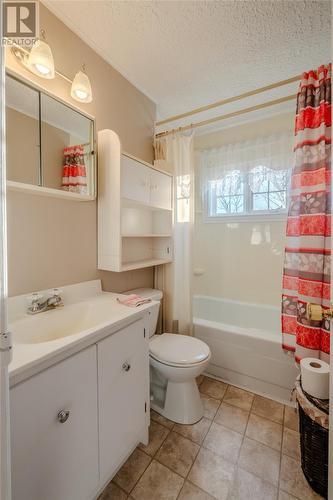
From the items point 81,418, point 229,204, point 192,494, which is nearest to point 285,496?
point 192,494

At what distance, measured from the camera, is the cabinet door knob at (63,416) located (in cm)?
79

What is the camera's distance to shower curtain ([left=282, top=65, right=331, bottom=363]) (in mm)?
1353

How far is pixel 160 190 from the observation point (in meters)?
1.86

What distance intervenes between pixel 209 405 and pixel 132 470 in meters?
0.67

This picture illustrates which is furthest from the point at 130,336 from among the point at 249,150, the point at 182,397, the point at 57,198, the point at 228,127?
the point at 228,127

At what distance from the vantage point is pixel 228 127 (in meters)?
2.50

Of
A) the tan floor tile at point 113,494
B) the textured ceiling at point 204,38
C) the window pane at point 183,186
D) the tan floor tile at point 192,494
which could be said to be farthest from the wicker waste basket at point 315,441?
the textured ceiling at point 204,38

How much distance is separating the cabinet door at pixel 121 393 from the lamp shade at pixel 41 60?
1398 mm

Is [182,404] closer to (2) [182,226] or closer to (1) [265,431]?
(1) [265,431]

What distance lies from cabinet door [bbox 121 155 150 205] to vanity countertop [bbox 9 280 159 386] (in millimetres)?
664

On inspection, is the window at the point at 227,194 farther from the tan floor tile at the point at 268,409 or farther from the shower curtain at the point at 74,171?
the tan floor tile at the point at 268,409

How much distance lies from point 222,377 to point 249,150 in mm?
2260

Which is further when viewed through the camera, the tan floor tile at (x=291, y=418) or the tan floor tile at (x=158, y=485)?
the tan floor tile at (x=291, y=418)

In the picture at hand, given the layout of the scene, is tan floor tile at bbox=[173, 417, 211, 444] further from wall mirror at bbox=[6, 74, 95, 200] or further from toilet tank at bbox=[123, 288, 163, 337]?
wall mirror at bbox=[6, 74, 95, 200]
